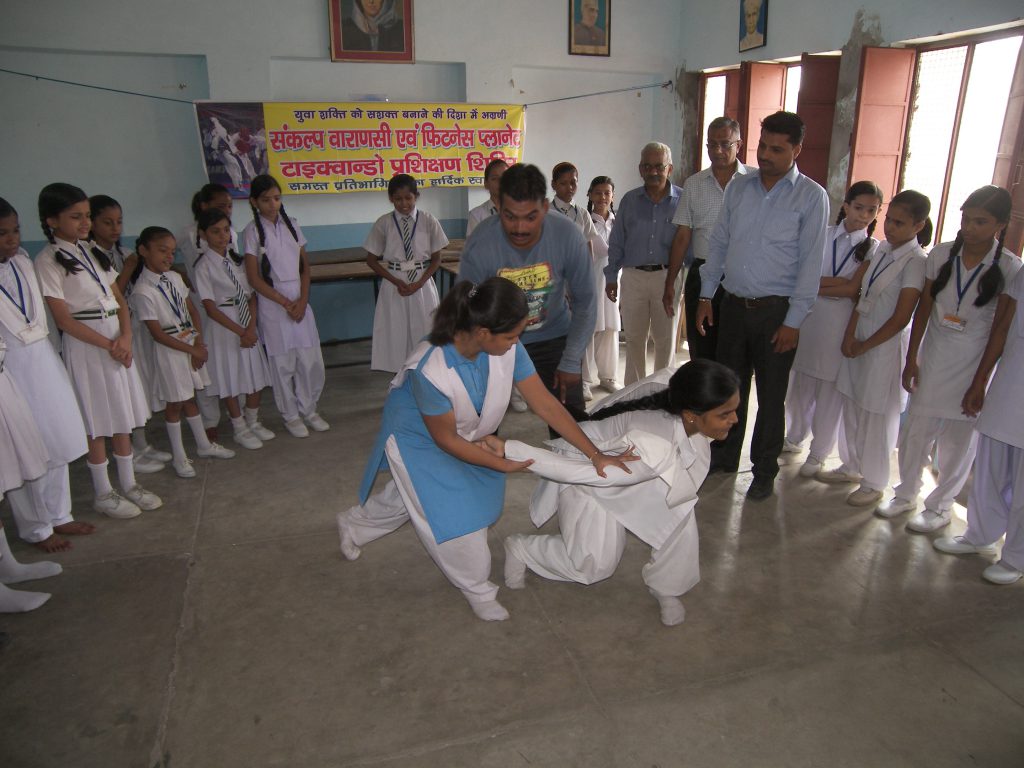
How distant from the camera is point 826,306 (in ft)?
11.3

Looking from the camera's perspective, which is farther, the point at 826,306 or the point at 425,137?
the point at 425,137

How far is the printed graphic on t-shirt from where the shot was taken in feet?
9.24

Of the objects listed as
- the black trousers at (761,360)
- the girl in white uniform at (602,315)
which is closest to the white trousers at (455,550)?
the black trousers at (761,360)

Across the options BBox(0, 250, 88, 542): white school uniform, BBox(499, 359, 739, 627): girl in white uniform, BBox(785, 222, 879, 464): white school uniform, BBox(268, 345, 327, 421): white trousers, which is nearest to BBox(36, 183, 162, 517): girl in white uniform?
BBox(0, 250, 88, 542): white school uniform

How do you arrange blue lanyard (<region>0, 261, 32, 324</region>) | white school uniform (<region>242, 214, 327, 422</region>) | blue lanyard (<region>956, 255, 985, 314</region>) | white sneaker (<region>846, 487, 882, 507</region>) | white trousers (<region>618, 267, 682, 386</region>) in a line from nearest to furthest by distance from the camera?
blue lanyard (<region>0, 261, 32, 324</region>) < blue lanyard (<region>956, 255, 985, 314</region>) < white sneaker (<region>846, 487, 882, 507</region>) < white school uniform (<region>242, 214, 327, 422</region>) < white trousers (<region>618, 267, 682, 386</region>)

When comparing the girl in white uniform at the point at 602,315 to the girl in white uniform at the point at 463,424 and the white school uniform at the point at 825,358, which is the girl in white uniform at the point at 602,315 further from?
the girl in white uniform at the point at 463,424

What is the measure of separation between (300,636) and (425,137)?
5158mm

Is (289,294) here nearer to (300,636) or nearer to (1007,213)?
(300,636)

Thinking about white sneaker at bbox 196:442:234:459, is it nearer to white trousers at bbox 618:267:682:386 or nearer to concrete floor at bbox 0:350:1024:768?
concrete floor at bbox 0:350:1024:768

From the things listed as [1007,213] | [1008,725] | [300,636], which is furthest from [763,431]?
[300,636]

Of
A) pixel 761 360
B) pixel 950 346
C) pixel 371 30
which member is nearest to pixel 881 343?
pixel 950 346

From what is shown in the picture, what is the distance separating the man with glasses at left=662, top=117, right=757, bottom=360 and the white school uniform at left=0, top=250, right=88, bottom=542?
3021 mm

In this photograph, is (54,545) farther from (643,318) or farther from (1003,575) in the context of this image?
(1003,575)

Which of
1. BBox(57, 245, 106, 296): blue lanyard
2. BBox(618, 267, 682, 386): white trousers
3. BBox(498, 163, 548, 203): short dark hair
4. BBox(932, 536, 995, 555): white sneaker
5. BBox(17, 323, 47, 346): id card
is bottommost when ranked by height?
BBox(932, 536, 995, 555): white sneaker
